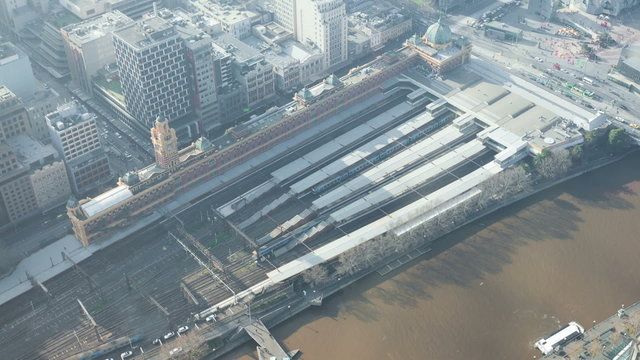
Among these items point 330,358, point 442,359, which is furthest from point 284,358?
point 442,359

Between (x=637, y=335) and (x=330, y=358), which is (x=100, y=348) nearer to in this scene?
(x=330, y=358)

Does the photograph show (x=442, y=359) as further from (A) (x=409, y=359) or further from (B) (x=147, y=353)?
(B) (x=147, y=353)

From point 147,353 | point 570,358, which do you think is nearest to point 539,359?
point 570,358

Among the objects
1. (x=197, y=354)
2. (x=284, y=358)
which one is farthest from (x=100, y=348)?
(x=284, y=358)

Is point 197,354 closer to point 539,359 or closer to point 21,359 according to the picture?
point 21,359

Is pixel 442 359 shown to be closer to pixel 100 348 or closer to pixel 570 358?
pixel 570 358
